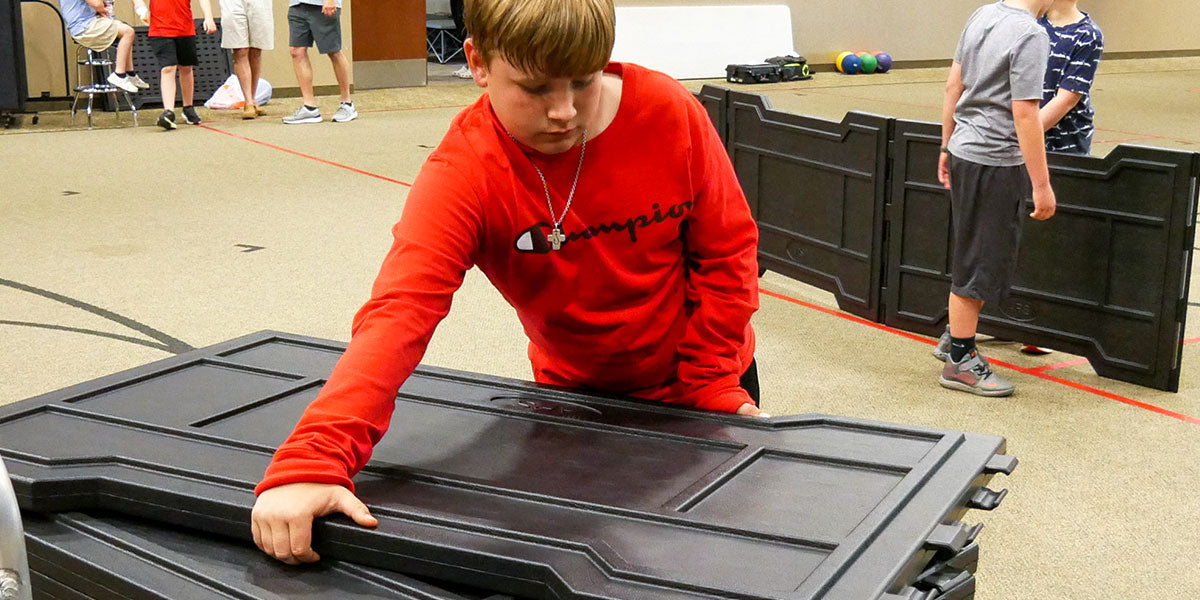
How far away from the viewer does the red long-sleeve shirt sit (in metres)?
1.29

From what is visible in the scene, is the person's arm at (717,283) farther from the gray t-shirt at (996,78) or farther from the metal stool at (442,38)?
the metal stool at (442,38)

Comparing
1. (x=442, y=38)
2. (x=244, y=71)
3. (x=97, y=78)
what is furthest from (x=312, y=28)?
(x=442, y=38)

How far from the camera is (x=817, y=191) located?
393 centimetres

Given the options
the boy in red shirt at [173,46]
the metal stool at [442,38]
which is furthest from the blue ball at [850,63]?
the boy in red shirt at [173,46]

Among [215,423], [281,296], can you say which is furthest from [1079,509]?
[281,296]

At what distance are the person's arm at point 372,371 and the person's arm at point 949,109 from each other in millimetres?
2080

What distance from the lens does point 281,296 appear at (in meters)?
4.02

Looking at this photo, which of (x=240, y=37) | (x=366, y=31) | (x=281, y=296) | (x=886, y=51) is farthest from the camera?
(x=886, y=51)

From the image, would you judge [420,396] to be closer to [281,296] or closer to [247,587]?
[247,587]

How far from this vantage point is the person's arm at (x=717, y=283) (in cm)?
156

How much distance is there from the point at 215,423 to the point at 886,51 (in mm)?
12525

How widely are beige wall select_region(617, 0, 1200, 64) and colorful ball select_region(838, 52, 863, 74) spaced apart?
1.48 feet

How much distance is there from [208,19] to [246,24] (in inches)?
23.3

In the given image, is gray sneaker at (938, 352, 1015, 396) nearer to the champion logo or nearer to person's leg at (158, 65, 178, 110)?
the champion logo
